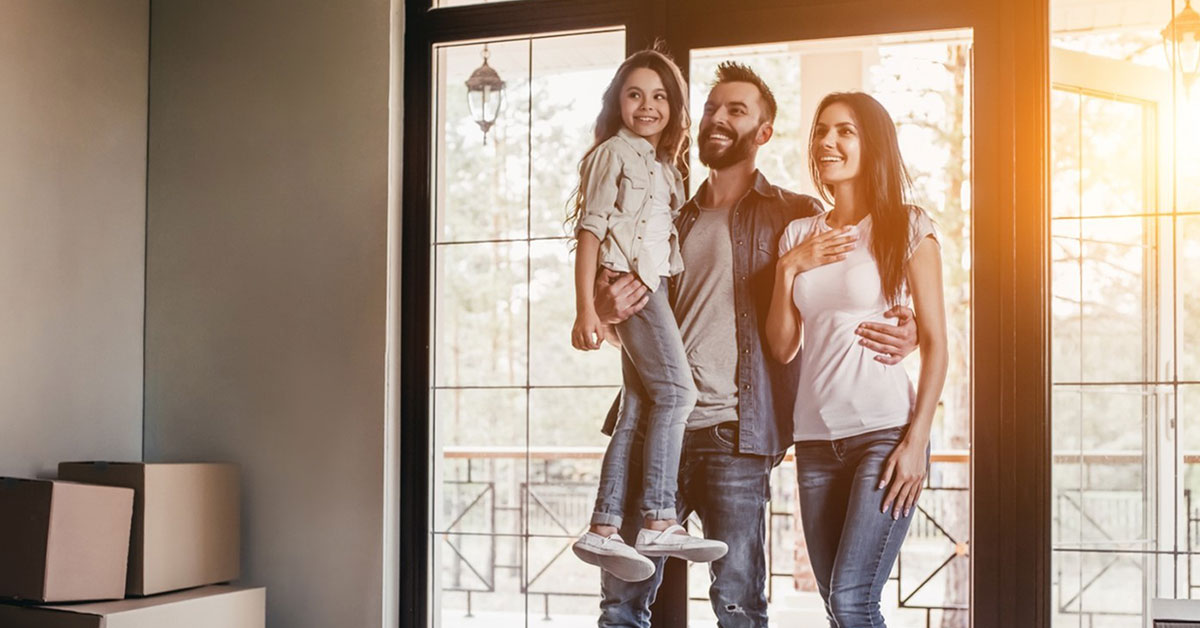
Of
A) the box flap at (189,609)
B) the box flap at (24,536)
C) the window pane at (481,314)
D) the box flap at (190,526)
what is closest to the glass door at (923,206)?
the window pane at (481,314)

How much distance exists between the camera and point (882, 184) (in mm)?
3219

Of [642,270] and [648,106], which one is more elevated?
[648,106]

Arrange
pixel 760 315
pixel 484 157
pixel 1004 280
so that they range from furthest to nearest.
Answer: pixel 484 157, pixel 760 315, pixel 1004 280

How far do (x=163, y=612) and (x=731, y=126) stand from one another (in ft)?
6.85

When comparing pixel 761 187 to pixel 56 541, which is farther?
pixel 761 187

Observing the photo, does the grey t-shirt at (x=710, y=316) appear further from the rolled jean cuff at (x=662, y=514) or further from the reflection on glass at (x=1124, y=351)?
the reflection on glass at (x=1124, y=351)

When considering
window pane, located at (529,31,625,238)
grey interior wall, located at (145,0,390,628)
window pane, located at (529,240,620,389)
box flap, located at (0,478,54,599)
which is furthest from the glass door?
box flap, located at (0,478,54,599)

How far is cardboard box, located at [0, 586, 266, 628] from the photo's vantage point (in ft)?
9.52

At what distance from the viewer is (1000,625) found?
10.4 ft

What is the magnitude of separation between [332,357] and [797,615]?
63.9 inches

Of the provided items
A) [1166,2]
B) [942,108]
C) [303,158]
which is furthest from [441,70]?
[1166,2]

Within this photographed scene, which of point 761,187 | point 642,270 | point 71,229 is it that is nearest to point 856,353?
point 761,187

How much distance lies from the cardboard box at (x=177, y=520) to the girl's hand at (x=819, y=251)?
182 cm

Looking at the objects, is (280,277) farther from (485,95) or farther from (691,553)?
(691,553)
